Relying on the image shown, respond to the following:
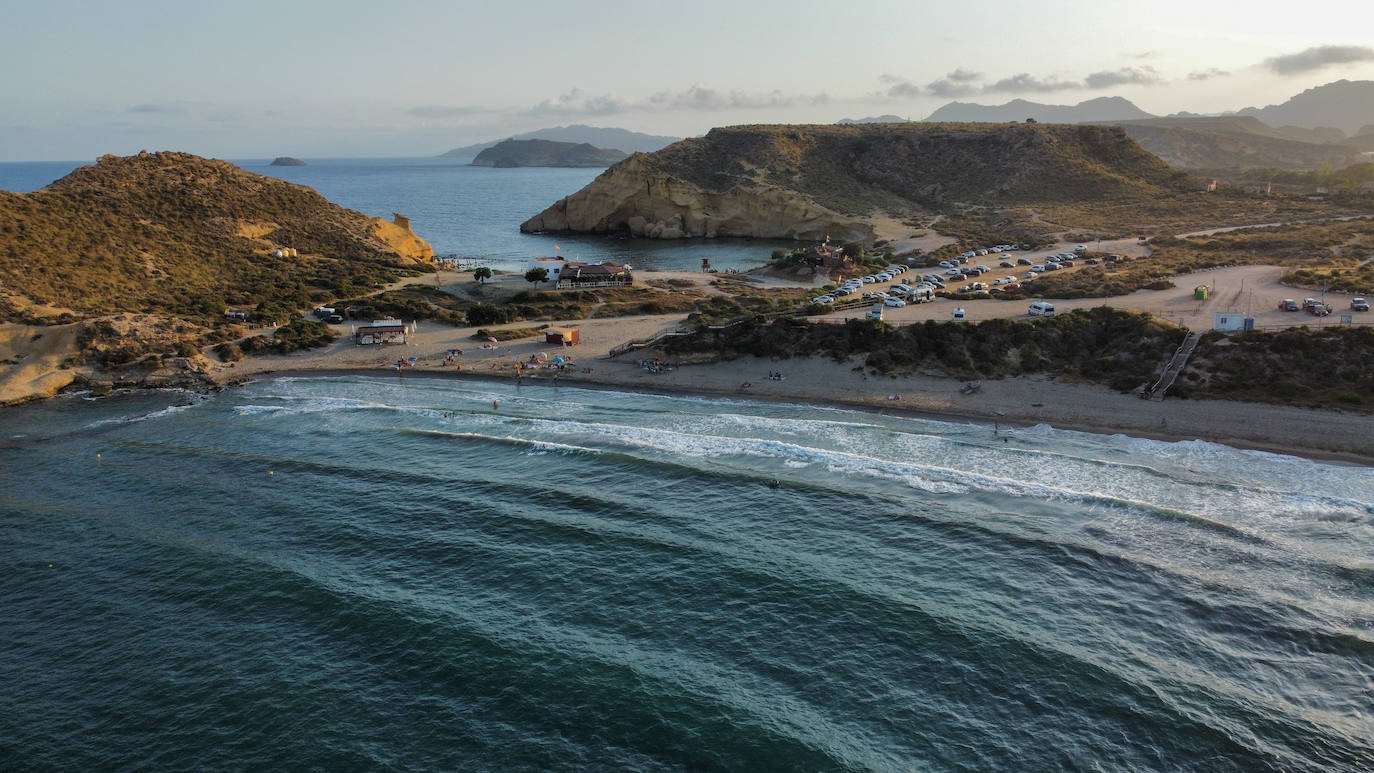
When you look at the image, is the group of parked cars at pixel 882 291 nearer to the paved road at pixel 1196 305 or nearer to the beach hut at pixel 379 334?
the paved road at pixel 1196 305

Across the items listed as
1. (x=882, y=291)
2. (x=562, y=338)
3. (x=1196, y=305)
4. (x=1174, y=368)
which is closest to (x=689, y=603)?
(x=1174, y=368)

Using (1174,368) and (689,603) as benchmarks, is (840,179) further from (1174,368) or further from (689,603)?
(689,603)

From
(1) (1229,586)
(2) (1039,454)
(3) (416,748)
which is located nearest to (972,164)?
(2) (1039,454)

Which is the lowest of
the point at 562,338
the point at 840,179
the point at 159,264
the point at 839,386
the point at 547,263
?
the point at 839,386

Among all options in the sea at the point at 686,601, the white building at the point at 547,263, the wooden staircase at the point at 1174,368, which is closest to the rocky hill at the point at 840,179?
the white building at the point at 547,263

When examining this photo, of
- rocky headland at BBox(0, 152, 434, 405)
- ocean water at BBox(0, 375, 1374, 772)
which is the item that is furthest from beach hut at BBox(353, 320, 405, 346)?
ocean water at BBox(0, 375, 1374, 772)

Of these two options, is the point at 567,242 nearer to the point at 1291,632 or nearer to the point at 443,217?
the point at 443,217
